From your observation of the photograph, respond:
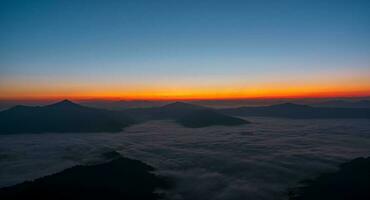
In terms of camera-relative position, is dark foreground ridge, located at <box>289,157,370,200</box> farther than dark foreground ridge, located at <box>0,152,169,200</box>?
Yes

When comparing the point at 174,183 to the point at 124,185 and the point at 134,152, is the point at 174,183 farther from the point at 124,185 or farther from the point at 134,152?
the point at 134,152

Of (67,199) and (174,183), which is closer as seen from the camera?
(67,199)

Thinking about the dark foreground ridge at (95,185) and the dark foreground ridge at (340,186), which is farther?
the dark foreground ridge at (340,186)

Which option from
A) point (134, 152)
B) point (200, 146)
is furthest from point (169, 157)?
point (200, 146)
